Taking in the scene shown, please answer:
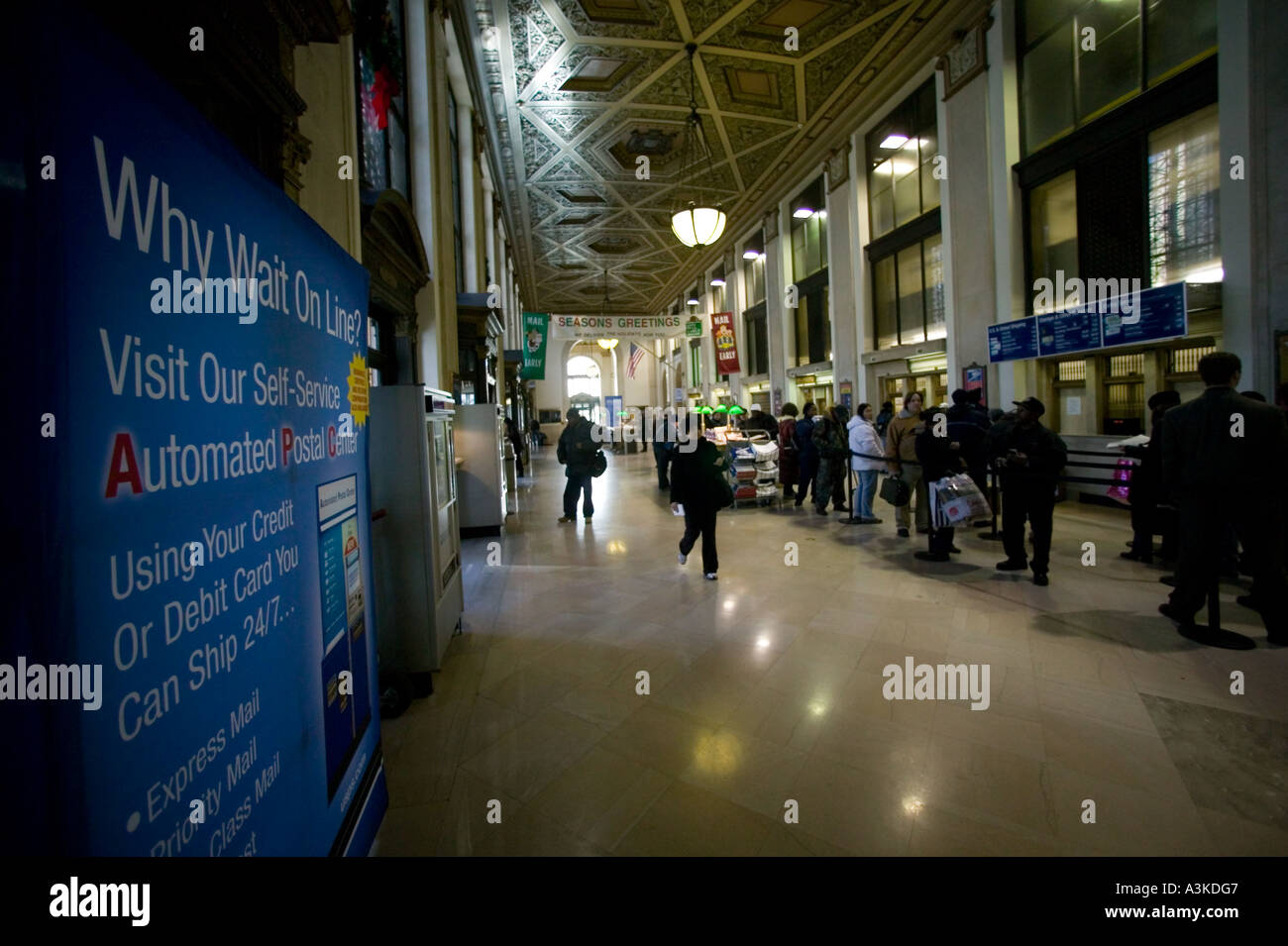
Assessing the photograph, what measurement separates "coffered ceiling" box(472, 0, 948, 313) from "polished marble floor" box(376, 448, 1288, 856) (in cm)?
968

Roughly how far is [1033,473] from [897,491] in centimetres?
211

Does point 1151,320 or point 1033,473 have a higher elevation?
point 1151,320

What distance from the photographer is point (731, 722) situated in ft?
10.1

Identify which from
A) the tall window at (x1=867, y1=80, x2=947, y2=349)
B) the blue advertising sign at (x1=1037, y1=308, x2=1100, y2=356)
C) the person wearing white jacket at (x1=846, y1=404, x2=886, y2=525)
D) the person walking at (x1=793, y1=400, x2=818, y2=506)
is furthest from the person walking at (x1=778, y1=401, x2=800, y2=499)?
the tall window at (x1=867, y1=80, x2=947, y2=349)

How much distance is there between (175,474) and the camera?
3.29 feet

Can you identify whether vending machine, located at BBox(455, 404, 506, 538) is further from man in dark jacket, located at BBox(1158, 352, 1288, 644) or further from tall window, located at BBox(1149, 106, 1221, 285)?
tall window, located at BBox(1149, 106, 1221, 285)

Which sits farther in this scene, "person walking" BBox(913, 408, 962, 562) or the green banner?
the green banner

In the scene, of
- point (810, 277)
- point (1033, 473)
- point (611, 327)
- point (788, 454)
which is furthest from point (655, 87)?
point (1033, 473)

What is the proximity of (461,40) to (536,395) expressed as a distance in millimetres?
28123

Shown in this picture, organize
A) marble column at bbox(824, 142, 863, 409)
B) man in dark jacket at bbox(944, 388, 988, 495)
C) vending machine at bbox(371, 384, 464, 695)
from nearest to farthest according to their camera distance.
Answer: vending machine at bbox(371, 384, 464, 695), man in dark jacket at bbox(944, 388, 988, 495), marble column at bbox(824, 142, 863, 409)

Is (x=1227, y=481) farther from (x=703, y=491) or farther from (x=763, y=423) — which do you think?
(x=763, y=423)

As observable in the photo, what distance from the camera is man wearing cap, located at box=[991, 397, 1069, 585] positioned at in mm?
5098
